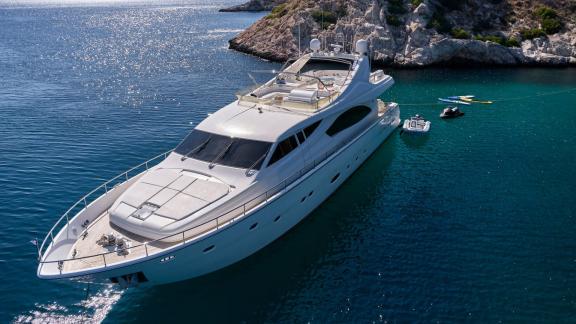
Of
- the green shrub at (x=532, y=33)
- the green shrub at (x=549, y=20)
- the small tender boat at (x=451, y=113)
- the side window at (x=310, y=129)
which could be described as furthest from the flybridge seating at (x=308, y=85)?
the green shrub at (x=549, y=20)

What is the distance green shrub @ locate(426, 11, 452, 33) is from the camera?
5147 cm

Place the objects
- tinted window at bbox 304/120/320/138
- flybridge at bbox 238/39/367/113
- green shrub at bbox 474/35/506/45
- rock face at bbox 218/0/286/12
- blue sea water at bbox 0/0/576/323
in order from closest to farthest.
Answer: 1. blue sea water at bbox 0/0/576/323
2. tinted window at bbox 304/120/320/138
3. flybridge at bbox 238/39/367/113
4. green shrub at bbox 474/35/506/45
5. rock face at bbox 218/0/286/12

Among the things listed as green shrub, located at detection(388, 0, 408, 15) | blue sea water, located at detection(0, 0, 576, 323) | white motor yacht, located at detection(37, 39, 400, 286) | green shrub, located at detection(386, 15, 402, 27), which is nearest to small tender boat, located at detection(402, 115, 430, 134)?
blue sea water, located at detection(0, 0, 576, 323)

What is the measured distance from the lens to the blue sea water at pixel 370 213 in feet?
50.9

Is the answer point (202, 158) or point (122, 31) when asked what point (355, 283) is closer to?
point (202, 158)

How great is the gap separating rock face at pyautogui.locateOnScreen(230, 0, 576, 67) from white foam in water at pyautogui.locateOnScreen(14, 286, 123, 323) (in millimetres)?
40176

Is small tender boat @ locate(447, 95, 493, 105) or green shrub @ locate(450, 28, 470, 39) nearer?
small tender boat @ locate(447, 95, 493, 105)

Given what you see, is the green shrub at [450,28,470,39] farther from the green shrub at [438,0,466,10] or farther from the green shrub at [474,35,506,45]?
the green shrub at [438,0,466,10]

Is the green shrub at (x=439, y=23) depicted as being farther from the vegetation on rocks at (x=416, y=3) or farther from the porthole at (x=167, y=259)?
the porthole at (x=167, y=259)

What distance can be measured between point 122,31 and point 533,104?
246ft

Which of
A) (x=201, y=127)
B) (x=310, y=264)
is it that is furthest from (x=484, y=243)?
(x=201, y=127)

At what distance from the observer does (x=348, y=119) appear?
23.6 meters

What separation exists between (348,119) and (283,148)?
6.28 m

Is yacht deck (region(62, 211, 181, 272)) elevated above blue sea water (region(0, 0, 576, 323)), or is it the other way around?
yacht deck (region(62, 211, 181, 272))
